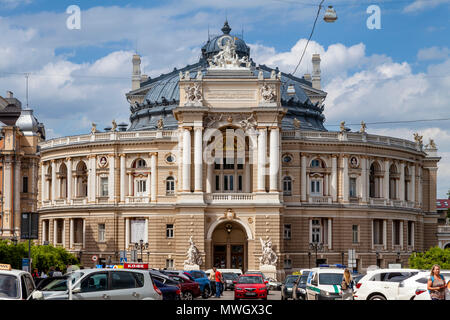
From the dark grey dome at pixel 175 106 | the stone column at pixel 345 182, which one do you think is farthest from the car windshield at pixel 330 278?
the dark grey dome at pixel 175 106

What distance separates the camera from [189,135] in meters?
85.3

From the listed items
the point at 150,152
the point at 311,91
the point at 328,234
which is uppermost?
the point at 311,91

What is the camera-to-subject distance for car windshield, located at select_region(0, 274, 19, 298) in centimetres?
2636

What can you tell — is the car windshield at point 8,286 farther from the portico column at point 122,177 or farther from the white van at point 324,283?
the portico column at point 122,177

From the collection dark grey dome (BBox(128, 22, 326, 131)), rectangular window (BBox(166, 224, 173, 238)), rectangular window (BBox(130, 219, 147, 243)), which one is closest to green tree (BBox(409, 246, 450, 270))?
dark grey dome (BBox(128, 22, 326, 131))

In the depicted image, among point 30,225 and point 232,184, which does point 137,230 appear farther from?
point 30,225

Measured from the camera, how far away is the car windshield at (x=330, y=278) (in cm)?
4159

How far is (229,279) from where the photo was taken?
69812 mm

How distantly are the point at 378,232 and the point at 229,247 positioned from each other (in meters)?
18.2

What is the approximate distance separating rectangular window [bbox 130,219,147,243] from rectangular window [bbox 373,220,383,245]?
82.5 ft

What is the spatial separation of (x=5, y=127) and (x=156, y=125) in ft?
72.4
